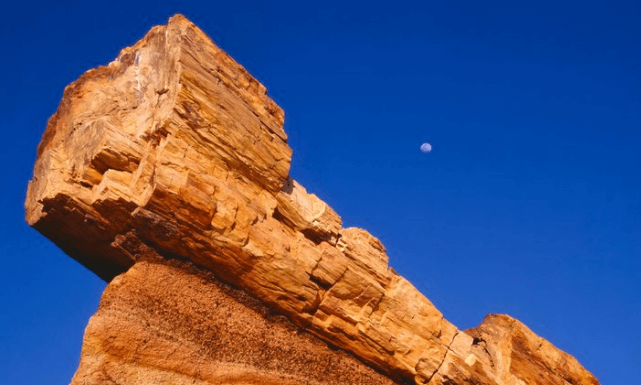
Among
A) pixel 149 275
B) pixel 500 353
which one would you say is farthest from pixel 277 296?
pixel 500 353

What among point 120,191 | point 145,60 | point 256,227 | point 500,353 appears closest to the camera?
point 120,191

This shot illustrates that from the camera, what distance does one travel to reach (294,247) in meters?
18.5

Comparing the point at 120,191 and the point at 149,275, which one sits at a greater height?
the point at 120,191

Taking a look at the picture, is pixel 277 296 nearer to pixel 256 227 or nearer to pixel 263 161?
pixel 256 227

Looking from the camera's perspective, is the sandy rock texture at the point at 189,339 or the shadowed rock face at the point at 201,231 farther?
the shadowed rock face at the point at 201,231

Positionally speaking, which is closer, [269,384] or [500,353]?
[269,384]

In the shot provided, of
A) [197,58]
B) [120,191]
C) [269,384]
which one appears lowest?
[269,384]

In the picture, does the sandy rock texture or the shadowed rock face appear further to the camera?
the shadowed rock face

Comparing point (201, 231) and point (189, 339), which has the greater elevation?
point (201, 231)

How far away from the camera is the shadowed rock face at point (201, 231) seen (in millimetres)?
16078

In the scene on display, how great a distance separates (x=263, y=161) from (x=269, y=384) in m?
5.86

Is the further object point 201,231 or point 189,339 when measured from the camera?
point 201,231

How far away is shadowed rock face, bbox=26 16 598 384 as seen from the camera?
633 inches

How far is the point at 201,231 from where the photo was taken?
16562mm
